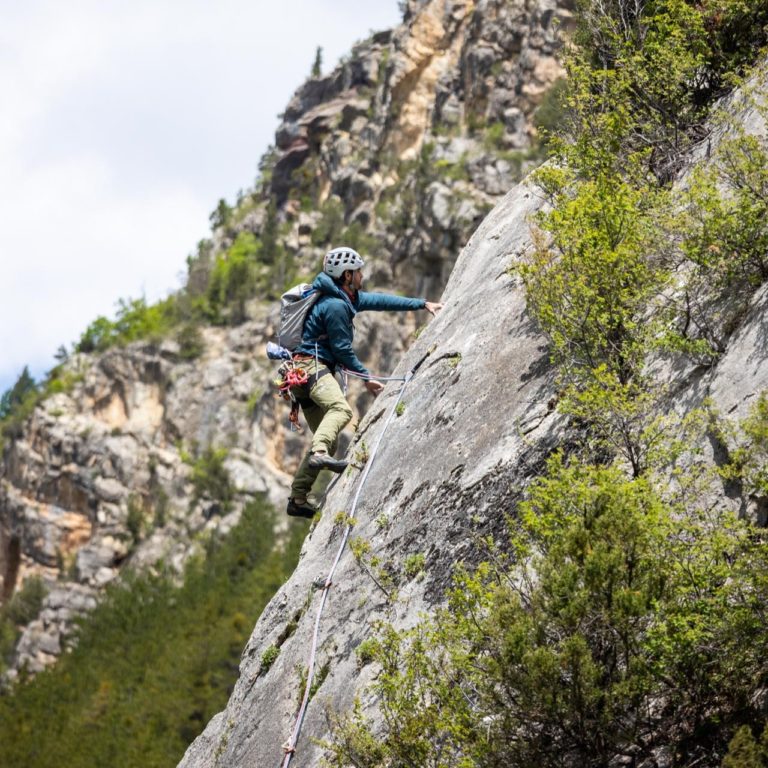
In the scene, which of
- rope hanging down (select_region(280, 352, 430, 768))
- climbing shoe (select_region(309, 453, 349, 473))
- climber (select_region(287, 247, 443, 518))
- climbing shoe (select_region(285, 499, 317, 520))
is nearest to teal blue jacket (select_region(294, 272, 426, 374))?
climber (select_region(287, 247, 443, 518))

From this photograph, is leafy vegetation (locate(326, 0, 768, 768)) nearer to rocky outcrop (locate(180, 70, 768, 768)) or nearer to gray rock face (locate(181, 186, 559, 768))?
rocky outcrop (locate(180, 70, 768, 768))

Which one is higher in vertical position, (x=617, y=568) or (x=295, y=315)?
(x=295, y=315)

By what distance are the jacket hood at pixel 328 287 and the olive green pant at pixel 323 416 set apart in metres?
0.70

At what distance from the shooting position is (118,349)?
85500 mm

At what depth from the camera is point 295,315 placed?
9805mm

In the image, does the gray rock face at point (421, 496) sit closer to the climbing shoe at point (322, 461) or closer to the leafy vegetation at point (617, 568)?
the climbing shoe at point (322, 461)

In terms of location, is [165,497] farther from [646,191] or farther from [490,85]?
[646,191]

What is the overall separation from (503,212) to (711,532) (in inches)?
251

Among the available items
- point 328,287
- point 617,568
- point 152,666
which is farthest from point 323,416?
point 152,666

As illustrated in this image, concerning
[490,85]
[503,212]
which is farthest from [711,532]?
[490,85]

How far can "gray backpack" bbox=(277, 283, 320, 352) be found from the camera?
385 inches

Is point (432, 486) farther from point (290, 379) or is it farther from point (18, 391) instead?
point (18, 391)

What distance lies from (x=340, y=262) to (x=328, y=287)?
272mm

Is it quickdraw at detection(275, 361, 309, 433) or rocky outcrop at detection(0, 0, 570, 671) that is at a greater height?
rocky outcrop at detection(0, 0, 570, 671)
